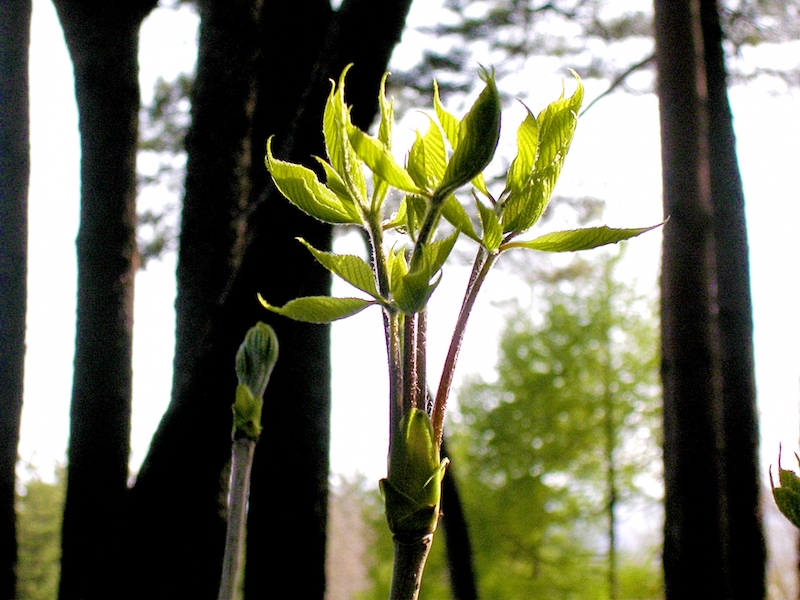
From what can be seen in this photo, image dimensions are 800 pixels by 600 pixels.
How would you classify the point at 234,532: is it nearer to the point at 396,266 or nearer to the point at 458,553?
the point at 396,266

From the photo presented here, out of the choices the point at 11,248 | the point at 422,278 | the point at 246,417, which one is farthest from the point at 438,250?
the point at 11,248

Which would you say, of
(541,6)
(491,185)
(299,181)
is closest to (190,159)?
(299,181)

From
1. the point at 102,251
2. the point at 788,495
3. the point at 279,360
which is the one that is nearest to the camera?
the point at 788,495

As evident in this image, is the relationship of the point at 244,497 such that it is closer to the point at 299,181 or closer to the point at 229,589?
the point at 229,589

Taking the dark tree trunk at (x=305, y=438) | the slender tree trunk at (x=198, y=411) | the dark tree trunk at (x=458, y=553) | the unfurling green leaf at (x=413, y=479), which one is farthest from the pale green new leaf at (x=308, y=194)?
the dark tree trunk at (x=458, y=553)

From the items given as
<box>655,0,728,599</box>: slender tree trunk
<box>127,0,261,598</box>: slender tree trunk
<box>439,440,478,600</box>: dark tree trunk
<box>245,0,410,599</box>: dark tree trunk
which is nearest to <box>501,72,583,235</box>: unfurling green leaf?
<box>127,0,261,598</box>: slender tree trunk

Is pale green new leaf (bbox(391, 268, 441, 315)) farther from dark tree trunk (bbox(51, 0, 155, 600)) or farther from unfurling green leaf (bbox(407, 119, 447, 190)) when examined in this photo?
dark tree trunk (bbox(51, 0, 155, 600))

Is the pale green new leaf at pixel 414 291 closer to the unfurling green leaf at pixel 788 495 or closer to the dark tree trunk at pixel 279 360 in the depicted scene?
the unfurling green leaf at pixel 788 495
